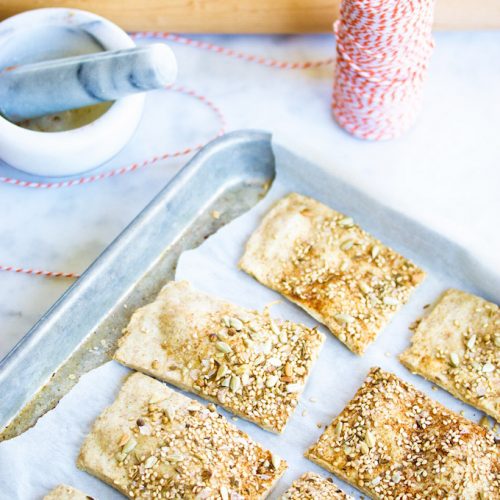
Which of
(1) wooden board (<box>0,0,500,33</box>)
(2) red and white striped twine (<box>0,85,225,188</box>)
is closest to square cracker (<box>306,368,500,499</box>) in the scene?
(2) red and white striped twine (<box>0,85,225,188</box>)

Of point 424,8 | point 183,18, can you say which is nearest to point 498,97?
point 424,8

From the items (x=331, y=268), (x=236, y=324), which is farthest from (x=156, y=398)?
(x=331, y=268)

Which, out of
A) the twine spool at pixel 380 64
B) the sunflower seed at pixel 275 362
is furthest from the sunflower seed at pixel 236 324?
the twine spool at pixel 380 64

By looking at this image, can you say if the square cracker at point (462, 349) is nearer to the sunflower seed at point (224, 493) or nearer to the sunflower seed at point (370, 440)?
the sunflower seed at point (370, 440)

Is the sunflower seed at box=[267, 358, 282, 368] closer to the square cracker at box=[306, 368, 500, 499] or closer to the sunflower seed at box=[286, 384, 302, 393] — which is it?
the sunflower seed at box=[286, 384, 302, 393]

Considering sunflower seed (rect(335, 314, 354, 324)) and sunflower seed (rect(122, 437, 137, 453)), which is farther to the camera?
sunflower seed (rect(335, 314, 354, 324))
